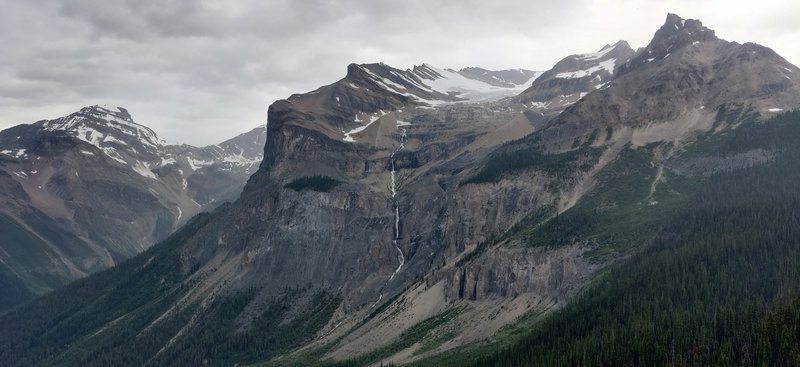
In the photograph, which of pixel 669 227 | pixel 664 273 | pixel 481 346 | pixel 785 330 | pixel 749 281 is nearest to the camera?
pixel 785 330

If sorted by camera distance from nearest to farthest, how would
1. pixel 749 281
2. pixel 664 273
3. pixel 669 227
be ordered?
pixel 749 281 → pixel 664 273 → pixel 669 227

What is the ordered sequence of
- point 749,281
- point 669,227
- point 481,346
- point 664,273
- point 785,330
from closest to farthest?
point 785,330, point 749,281, point 664,273, point 481,346, point 669,227

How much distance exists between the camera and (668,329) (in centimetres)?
12912

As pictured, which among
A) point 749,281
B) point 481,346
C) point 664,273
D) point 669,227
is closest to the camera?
point 749,281

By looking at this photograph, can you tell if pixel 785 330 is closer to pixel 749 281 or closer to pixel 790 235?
pixel 749 281

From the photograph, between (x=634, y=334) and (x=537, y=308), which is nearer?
(x=634, y=334)

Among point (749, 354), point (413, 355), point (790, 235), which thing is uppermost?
point (790, 235)

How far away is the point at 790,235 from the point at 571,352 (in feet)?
201

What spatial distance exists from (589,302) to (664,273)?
1706cm

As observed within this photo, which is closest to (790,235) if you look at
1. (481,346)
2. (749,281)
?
(749,281)

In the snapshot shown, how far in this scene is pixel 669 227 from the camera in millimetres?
186125

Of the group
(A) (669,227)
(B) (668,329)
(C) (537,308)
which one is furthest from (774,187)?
(B) (668,329)

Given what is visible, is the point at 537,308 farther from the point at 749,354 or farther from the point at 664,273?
the point at 749,354

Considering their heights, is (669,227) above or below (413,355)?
above
